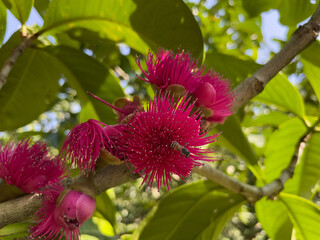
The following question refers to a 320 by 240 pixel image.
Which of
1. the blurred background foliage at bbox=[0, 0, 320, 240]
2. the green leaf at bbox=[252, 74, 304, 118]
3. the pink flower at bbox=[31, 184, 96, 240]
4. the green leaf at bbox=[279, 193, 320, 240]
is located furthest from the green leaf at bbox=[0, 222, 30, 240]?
the green leaf at bbox=[252, 74, 304, 118]

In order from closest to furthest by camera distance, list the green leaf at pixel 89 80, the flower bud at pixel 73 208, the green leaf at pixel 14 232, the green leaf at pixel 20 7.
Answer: the flower bud at pixel 73 208, the green leaf at pixel 14 232, the green leaf at pixel 20 7, the green leaf at pixel 89 80

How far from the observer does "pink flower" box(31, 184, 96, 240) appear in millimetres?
787

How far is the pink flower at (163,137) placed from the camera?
855 mm

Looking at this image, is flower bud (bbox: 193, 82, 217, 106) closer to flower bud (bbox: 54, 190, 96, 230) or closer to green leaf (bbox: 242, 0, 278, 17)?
flower bud (bbox: 54, 190, 96, 230)

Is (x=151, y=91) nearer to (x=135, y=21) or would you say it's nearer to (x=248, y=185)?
(x=135, y=21)

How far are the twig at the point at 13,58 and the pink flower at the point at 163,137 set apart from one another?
52cm

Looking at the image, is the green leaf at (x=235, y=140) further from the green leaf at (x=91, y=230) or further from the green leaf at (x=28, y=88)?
the green leaf at (x=28, y=88)

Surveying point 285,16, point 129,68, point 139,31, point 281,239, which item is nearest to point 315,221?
point 281,239

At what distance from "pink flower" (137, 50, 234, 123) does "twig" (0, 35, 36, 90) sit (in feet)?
1.56

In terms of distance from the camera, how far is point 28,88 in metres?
1.66

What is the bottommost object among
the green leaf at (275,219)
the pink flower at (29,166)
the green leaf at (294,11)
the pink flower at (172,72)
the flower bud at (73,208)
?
the green leaf at (275,219)

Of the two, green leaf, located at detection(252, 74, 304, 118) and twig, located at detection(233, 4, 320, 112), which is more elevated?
twig, located at detection(233, 4, 320, 112)

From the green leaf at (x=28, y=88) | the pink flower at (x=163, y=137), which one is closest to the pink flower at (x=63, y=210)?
the pink flower at (x=163, y=137)

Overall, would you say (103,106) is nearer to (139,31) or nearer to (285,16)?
(139,31)
